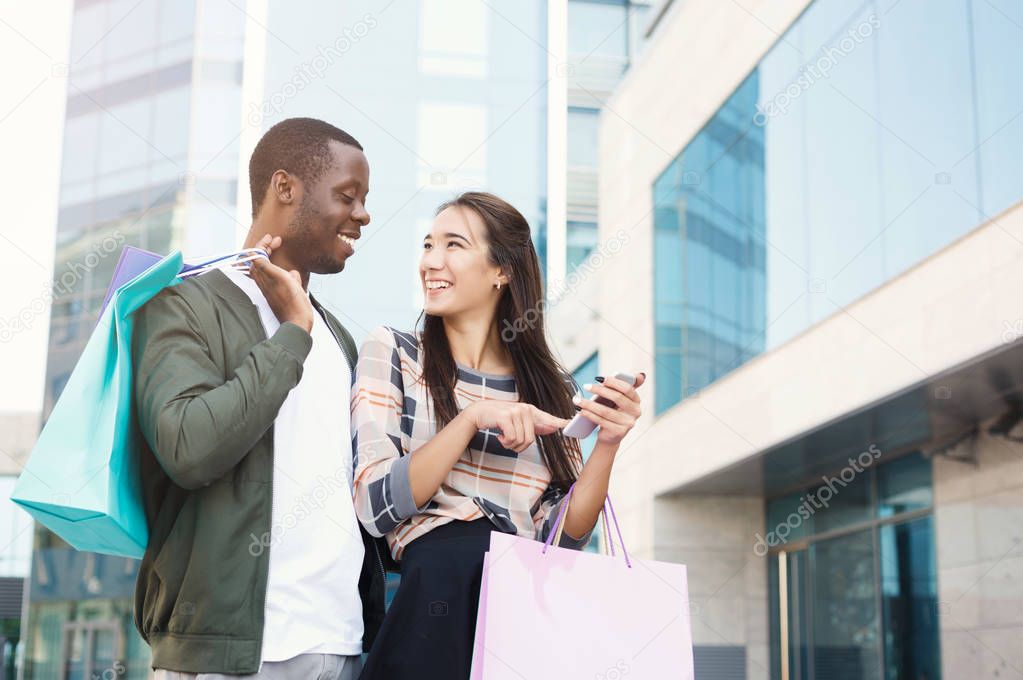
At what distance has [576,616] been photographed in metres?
2.11

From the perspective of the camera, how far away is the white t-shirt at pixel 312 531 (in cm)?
201

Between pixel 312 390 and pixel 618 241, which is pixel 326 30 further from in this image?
pixel 618 241

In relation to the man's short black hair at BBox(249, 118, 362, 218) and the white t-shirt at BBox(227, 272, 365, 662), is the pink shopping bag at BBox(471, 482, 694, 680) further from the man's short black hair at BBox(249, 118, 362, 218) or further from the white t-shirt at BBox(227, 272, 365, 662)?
the man's short black hair at BBox(249, 118, 362, 218)

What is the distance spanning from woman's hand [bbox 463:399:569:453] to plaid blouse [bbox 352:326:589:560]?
0.52ft

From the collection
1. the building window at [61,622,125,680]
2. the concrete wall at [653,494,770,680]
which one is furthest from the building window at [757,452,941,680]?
the building window at [61,622,125,680]

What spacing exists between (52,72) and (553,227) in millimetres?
4696

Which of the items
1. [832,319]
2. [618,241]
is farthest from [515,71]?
[618,241]

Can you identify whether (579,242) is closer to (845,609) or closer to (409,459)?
(845,609)

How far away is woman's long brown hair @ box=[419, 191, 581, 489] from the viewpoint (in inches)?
92.0

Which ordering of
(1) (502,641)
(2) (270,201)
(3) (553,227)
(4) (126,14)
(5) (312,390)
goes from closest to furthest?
(1) (502,641) → (5) (312,390) → (2) (270,201) → (3) (553,227) → (4) (126,14)

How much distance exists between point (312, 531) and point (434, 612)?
0.27 m

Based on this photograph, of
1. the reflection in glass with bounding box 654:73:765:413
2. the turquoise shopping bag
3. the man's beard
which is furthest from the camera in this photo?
the reflection in glass with bounding box 654:73:765:413

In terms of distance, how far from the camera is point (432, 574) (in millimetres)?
2049

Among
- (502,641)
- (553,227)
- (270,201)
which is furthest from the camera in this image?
(553,227)
